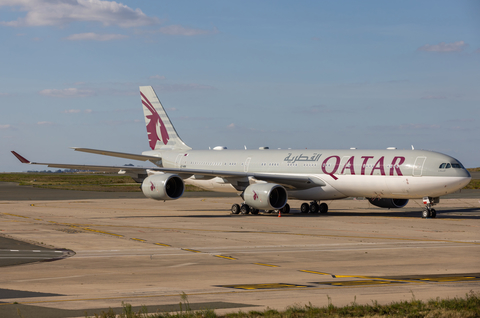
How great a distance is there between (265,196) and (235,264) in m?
17.6

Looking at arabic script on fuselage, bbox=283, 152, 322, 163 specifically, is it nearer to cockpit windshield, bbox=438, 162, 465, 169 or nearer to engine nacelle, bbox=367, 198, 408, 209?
engine nacelle, bbox=367, 198, 408, 209

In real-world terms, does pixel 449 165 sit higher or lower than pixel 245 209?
higher

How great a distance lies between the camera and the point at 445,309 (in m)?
9.87

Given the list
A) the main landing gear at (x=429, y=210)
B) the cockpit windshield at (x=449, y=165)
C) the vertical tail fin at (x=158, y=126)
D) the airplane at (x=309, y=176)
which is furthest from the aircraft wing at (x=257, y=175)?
the vertical tail fin at (x=158, y=126)

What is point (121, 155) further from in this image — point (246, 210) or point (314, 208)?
point (314, 208)

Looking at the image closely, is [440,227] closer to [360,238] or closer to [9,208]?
[360,238]

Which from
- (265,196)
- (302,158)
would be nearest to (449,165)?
(302,158)

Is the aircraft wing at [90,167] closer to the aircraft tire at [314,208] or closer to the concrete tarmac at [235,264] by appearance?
the concrete tarmac at [235,264]

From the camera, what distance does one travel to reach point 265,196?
3397 centimetres

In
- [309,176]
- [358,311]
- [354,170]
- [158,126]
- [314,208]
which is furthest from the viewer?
[158,126]

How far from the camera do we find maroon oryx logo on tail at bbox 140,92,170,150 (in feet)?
156

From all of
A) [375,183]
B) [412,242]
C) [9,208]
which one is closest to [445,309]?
[412,242]

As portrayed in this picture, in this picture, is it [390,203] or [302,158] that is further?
[390,203]

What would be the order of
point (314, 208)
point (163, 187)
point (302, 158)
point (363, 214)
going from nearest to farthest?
point (163, 187) < point (363, 214) < point (302, 158) < point (314, 208)
